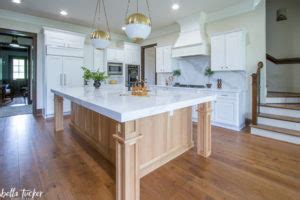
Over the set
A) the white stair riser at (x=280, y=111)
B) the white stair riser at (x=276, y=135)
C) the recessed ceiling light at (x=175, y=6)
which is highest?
the recessed ceiling light at (x=175, y=6)

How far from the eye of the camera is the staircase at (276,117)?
3168 millimetres

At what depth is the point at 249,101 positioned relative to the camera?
4.16 meters

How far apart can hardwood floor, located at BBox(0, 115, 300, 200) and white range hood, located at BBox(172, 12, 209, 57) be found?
252 centimetres

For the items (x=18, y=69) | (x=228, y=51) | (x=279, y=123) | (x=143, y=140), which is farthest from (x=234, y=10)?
(x=18, y=69)

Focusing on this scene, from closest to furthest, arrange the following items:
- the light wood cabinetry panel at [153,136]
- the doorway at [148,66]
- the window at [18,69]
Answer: the light wood cabinetry panel at [153,136] → the doorway at [148,66] → the window at [18,69]

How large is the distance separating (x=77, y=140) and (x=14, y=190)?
1.41 metres

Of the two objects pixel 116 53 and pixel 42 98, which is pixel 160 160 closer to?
pixel 42 98

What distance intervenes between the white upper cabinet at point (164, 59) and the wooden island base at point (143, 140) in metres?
3.20

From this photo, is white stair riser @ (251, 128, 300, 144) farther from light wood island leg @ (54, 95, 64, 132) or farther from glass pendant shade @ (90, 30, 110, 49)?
light wood island leg @ (54, 95, 64, 132)

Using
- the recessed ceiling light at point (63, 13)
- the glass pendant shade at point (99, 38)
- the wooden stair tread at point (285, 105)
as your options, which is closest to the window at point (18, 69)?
the recessed ceiling light at point (63, 13)

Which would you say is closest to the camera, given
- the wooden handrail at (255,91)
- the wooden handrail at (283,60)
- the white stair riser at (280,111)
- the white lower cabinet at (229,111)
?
the white stair riser at (280,111)

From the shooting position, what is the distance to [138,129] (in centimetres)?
179

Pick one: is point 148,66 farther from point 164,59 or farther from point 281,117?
point 281,117

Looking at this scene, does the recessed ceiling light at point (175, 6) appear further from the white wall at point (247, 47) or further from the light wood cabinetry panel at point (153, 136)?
the light wood cabinetry panel at point (153, 136)
